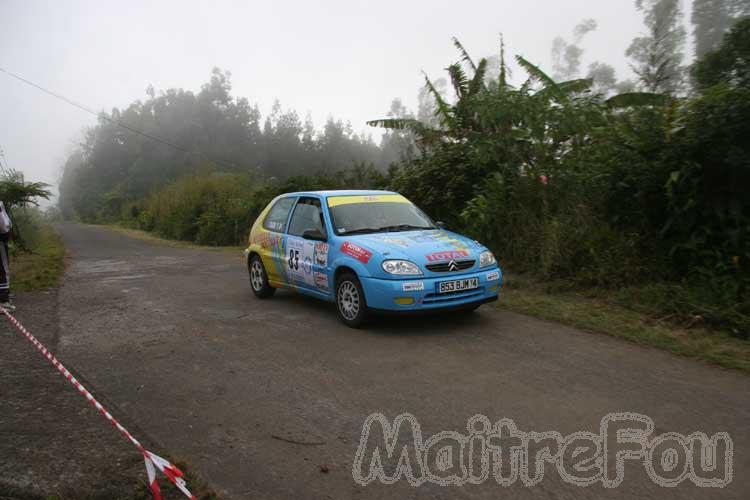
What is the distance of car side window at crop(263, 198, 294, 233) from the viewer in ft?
29.3

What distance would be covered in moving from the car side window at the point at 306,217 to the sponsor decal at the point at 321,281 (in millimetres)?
595

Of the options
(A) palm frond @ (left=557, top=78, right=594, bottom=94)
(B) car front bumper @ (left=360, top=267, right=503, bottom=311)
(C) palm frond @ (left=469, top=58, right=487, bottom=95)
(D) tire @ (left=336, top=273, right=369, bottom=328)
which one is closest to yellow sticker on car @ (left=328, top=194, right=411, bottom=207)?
(D) tire @ (left=336, top=273, right=369, bottom=328)

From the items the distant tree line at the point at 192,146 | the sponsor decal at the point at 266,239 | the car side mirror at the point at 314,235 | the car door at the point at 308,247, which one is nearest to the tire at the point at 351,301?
the car door at the point at 308,247

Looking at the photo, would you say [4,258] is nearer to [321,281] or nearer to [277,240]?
[277,240]

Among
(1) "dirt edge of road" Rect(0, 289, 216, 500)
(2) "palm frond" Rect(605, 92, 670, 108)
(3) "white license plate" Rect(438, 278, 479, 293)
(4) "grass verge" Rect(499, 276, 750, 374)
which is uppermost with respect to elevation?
(2) "palm frond" Rect(605, 92, 670, 108)

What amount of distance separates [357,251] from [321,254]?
778 millimetres

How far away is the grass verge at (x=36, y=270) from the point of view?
11.1 meters

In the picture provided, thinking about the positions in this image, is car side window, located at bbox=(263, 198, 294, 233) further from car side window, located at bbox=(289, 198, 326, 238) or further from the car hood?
the car hood

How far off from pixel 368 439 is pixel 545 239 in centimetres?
648

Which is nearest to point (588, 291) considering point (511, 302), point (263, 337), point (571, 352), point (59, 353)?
point (511, 302)

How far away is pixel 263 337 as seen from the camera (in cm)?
684

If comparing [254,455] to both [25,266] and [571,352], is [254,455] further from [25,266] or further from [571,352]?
[25,266]

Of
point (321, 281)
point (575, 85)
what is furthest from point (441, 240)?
point (575, 85)

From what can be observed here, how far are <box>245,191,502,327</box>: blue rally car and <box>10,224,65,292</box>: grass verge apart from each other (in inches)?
189
